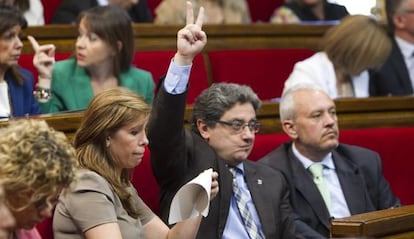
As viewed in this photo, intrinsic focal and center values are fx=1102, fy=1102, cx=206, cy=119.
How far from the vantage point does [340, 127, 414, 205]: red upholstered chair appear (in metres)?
3.09

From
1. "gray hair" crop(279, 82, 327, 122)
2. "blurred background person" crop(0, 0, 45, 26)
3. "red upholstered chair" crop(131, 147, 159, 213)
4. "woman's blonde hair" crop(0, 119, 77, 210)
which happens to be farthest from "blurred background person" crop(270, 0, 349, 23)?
"woman's blonde hair" crop(0, 119, 77, 210)

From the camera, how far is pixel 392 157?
3.12 m

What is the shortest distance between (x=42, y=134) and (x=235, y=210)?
0.92 meters

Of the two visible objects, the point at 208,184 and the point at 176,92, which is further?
the point at 176,92

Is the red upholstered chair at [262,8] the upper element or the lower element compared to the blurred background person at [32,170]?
lower

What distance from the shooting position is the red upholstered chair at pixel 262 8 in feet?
15.6

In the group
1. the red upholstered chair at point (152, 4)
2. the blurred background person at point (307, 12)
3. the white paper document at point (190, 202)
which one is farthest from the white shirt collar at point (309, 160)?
the red upholstered chair at point (152, 4)

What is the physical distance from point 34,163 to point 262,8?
3.18 meters

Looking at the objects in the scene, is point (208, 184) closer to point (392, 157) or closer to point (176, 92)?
point (176, 92)

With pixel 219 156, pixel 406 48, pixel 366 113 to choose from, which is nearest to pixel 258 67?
pixel 406 48

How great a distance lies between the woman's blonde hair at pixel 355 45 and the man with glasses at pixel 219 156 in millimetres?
788

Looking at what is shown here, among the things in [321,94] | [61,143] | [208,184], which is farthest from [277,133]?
[61,143]

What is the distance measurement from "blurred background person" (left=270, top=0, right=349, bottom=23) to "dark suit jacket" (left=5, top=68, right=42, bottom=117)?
1584 mm

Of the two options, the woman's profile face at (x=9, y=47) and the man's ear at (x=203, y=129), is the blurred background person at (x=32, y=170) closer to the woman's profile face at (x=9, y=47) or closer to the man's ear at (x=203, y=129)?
the man's ear at (x=203, y=129)
